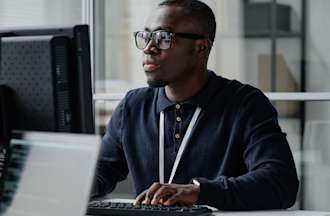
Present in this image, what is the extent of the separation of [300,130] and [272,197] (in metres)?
1.52

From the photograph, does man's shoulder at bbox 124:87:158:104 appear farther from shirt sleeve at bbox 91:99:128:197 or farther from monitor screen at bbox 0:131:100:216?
monitor screen at bbox 0:131:100:216

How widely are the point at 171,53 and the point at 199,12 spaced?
182 millimetres

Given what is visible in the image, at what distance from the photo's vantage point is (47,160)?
1154 millimetres

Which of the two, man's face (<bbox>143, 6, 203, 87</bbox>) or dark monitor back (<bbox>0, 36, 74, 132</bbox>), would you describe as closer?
dark monitor back (<bbox>0, 36, 74, 132</bbox>)

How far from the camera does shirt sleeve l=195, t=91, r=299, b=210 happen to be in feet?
6.36

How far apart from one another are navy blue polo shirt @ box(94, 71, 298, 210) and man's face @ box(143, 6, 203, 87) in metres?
0.08

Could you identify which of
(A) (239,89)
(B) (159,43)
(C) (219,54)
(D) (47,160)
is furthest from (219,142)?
(C) (219,54)

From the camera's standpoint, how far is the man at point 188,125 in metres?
2.18

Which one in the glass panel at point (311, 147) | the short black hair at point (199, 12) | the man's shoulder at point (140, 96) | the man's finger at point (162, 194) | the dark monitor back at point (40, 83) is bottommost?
the glass panel at point (311, 147)

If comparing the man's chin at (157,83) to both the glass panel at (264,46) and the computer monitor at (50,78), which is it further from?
the glass panel at (264,46)

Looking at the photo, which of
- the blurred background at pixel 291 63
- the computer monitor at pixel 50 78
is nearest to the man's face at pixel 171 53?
the computer monitor at pixel 50 78

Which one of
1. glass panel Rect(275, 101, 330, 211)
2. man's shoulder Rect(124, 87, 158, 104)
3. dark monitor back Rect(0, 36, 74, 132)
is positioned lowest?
glass panel Rect(275, 101, 330, 211)

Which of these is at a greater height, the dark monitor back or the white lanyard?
the dark monitor back

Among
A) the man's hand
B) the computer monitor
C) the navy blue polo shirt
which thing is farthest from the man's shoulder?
the computer monitor
